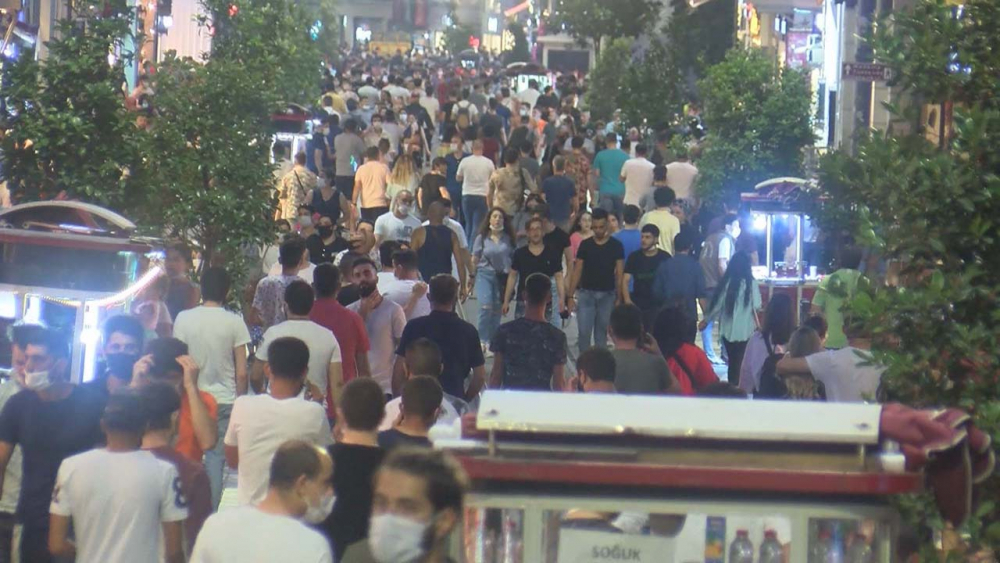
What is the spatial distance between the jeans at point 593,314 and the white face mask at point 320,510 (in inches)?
380

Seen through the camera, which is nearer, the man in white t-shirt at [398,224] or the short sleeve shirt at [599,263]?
the short sleeve shirt at [599,263]

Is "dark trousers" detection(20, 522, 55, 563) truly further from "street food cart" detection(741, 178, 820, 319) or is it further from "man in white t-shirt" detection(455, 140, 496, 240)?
"man in white t-shirt" detection(455, 140, 496, 240)

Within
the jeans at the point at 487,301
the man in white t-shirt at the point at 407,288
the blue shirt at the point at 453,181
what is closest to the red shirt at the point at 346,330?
the man in white t-shirt at the point at 407,288

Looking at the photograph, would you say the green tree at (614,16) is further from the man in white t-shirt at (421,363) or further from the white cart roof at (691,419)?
the white cart roof at (691,419)

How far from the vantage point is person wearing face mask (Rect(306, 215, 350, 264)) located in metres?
16.5

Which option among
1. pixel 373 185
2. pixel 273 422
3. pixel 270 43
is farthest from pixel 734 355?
pixel 270 43

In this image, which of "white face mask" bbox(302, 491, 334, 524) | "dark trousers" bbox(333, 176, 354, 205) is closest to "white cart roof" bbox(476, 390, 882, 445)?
"white face mask" bbox(302, 491, 334, 524)

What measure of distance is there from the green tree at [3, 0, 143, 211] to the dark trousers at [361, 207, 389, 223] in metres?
7.19

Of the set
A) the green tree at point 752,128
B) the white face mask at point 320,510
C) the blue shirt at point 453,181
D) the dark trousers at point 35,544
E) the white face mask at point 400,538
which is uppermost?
the green tree at point 752,128

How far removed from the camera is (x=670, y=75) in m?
39.4

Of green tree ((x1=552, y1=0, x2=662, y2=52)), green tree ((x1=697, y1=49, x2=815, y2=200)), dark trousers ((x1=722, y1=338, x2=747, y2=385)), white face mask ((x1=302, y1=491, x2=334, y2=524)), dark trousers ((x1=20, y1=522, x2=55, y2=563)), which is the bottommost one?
dark trousers ((x1=20, y1=522, x2=55, y2=563))

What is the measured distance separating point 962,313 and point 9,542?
4.01 meters

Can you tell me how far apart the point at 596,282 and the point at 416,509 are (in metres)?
11.2

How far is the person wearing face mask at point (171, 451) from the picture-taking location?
7.22 meters
